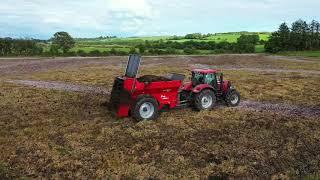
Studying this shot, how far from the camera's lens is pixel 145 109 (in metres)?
16.1

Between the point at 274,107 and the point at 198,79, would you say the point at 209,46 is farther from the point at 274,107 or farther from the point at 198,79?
the point at 198,79

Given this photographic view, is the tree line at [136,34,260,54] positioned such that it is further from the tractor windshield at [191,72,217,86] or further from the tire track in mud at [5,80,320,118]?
the tractor windshield at [191,72,217,86]

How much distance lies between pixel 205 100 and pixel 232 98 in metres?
1.54

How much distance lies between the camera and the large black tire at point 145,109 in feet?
51.5

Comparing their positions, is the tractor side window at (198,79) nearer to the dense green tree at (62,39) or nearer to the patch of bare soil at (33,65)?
the patch of bare soil at (33,65)

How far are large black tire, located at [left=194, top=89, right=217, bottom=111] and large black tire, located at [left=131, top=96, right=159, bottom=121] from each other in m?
1.84

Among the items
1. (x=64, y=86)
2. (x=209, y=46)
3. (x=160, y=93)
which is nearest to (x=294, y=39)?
(x=209, y=46)

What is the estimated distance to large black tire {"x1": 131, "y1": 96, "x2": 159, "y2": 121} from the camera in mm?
15711

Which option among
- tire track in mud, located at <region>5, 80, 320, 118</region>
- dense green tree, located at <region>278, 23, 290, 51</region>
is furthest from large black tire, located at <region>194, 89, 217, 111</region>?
dense green tree, located at <region>278, 23, 290, 51</region>

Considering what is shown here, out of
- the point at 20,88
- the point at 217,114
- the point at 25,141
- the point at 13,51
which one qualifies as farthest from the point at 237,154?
the point at 13,51

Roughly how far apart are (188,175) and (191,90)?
23.5 feet

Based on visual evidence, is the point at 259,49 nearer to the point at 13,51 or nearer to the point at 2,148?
the point at 13,51

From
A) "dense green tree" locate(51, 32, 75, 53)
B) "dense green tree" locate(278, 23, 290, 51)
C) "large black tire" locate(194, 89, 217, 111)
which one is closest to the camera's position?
"large black tire" locate(194, 89, 217, 111)

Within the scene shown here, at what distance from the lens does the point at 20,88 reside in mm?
24484
